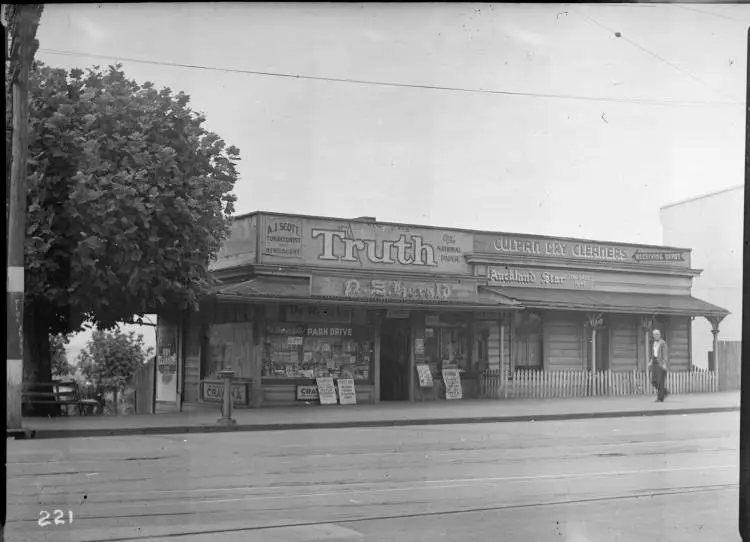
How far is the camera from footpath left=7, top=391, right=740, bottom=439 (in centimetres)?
1642

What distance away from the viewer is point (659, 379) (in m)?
23.5

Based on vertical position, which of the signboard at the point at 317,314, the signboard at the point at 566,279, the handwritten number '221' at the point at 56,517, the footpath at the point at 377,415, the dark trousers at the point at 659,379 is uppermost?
the signboard at the point at 566,279

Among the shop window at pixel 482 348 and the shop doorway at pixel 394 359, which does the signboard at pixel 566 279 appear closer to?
the shop window at pixel 482 348

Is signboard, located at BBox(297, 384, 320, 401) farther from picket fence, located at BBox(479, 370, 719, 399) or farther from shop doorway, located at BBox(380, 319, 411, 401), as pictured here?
picket fence, located at BBox(479, 370, 719, 399)

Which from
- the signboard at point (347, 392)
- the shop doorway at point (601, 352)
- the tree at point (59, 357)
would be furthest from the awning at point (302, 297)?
the tree at point (59, 357)

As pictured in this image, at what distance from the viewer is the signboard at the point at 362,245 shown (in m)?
23.6

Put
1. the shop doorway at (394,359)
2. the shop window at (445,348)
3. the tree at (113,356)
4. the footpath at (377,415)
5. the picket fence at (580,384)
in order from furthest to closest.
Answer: the tree at (113,356)
the shop window at (445,348)
the shop doorway at (394,359)
the picket fence at (580,384)
the footpath at (377,415)

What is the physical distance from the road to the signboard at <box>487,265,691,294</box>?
11.0 meters

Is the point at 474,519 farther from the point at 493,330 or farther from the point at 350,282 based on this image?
the point at 493,330

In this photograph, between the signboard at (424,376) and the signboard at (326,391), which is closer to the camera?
the signboard at (326,391)

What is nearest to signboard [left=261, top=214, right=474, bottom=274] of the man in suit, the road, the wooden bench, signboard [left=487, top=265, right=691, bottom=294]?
signboard [left=487, top=265, right=691, bottom=294]

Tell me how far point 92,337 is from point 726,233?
1833 cm

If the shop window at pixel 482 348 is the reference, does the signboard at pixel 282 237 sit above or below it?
above

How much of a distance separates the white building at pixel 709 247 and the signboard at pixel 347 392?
866 cm
